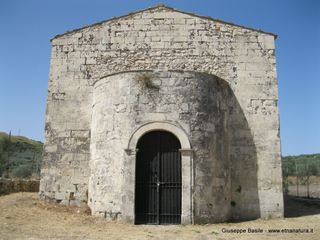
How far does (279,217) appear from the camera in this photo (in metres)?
10.5

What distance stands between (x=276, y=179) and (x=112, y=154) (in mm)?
5138

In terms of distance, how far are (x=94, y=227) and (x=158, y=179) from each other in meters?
2.03

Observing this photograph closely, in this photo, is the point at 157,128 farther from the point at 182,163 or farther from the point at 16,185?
the point at 16,185

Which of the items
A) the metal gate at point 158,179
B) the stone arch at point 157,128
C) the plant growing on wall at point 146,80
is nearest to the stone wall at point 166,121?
the plant growing on wall at point 146,80

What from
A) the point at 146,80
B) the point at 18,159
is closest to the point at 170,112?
the point at 146,80

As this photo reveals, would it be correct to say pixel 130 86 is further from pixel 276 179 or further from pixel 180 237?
pixel 276 179

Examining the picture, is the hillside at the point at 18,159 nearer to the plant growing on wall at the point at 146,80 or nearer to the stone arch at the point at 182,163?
the stone arch at the point at 182,163

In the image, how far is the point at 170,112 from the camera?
Answer: 9.44 metres

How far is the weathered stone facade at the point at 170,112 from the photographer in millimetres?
9359

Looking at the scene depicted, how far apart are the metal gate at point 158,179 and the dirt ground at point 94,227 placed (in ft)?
1.43

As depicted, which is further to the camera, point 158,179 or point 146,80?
point 146,80

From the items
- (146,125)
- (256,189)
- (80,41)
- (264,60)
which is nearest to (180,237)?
(146,125)

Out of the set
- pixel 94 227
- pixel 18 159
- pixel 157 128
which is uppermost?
pixel 157 128

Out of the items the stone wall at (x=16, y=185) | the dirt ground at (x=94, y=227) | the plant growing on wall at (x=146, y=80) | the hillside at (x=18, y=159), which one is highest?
the plant growing on wall at (x=146, y=80)
